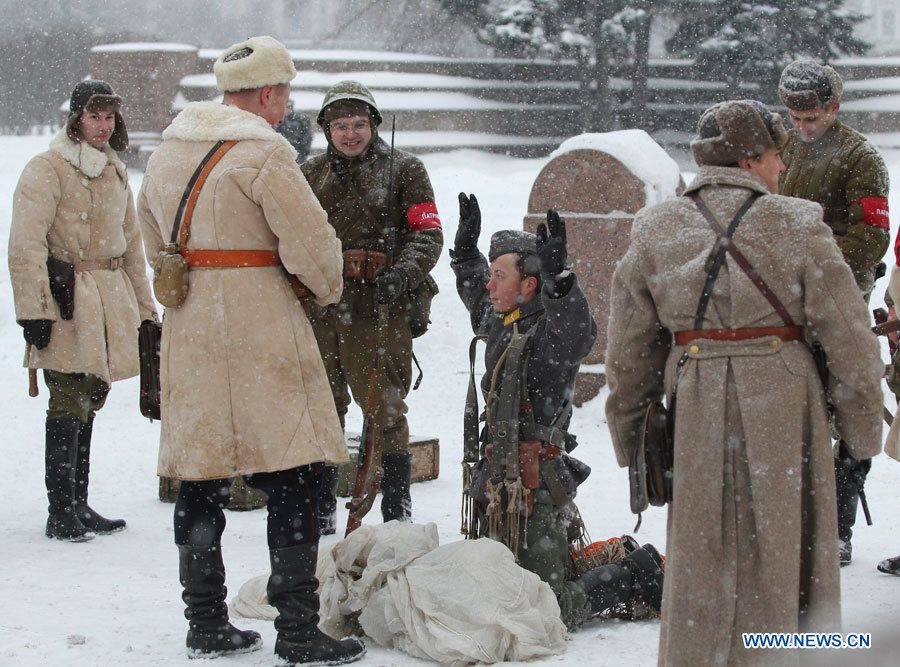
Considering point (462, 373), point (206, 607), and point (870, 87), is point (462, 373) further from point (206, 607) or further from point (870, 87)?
point (870, 87)

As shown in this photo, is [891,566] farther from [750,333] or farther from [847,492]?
[750,333]

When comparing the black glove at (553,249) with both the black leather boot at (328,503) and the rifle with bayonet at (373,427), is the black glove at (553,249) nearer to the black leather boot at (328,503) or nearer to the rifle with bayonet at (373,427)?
the rifle with bayonet at (373,427)

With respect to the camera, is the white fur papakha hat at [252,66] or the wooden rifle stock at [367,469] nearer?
the white fur papakha hat at [252,66]

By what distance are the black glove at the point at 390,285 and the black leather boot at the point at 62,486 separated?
5.40ft

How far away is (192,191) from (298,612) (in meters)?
1.32

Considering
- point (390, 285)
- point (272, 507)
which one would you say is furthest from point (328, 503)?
point (272, 507)

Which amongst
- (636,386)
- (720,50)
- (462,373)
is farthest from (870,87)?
(636,386)

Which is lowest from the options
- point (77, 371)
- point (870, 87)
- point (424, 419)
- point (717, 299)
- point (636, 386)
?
point (424, 419)

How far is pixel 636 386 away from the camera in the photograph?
11.0 feet

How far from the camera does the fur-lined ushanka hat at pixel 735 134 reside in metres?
3.23

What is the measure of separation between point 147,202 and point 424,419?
4.54 metres

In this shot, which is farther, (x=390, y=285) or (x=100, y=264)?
(x=100, y=264)

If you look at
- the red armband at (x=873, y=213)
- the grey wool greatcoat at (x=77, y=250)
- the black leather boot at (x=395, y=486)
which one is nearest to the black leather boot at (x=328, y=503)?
the black leather boot at (x=395, y=486)

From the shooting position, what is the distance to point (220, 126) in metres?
A: 3.88
